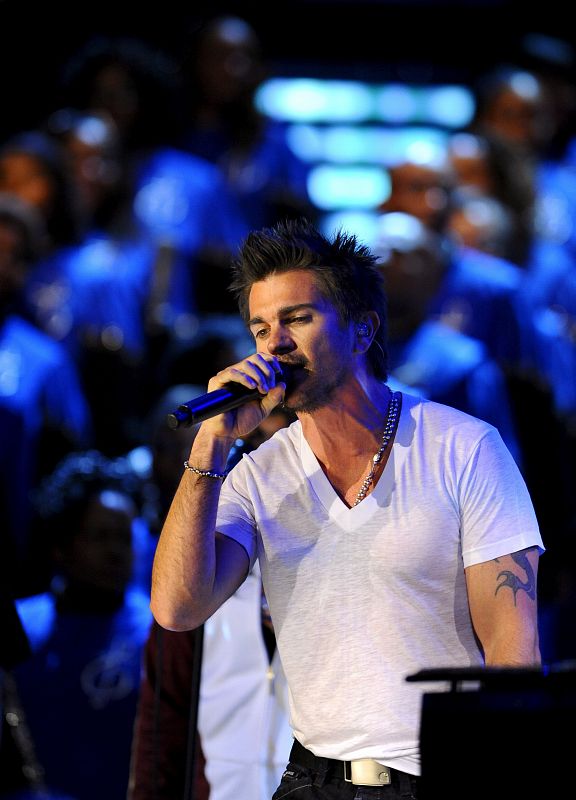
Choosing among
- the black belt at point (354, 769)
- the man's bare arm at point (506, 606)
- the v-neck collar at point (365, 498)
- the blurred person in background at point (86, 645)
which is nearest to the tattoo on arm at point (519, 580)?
the man's bare arm at point (506, 606)

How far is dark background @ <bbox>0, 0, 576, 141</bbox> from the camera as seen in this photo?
869cm

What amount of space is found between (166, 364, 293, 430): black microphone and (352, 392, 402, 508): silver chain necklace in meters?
0.28

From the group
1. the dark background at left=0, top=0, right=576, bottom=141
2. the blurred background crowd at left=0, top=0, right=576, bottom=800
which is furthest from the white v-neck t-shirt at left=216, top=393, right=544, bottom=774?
the dark background at left=0, top=0, right=576, bottom=141

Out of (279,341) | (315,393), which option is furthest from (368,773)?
(279,341)

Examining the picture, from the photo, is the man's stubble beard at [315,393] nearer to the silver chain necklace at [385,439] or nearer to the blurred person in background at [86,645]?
the silver chain necklace at [385,439]

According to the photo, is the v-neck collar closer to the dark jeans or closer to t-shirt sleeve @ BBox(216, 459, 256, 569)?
t-shirt sleeve @ BBox(216, 459, 256, 569)

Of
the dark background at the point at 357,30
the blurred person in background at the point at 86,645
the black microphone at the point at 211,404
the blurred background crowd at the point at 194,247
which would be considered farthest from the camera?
the dark background at the point at 357,30

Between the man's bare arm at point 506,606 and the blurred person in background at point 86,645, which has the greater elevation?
the blurred person in background at point 86,645

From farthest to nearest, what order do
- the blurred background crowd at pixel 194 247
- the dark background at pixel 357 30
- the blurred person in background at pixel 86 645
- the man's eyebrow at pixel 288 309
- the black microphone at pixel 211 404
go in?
1. the dark background at pixel 357 30
2. the blurred background crowd at pixel 194 247
3. the blurred person in background at pixel 86 645
4. the man's eyebrow at pixel 288 309
5. the black microphone at pixel 211 404

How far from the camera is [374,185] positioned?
8.26 metres

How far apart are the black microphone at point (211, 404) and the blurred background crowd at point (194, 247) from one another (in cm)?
176

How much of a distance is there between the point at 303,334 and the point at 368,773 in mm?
898

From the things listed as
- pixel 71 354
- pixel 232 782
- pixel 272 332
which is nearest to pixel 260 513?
pixel 272 332

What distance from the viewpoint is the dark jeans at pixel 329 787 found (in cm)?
263
